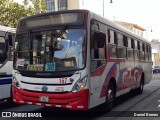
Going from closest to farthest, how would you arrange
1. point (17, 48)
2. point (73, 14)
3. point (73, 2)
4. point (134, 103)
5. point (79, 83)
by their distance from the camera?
point (79, 83) → point (73, 14) → point (17, 48) → point (134, 103) → point (73, 2)

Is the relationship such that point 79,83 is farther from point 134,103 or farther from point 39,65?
point 134,103

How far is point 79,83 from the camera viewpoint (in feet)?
25.9

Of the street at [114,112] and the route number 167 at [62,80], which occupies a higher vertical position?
the route number 167 at [62,80]

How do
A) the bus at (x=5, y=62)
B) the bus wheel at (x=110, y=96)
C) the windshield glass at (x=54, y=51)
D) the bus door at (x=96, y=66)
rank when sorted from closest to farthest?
the windshield glass at (x=54, y=51), the bus door at (x=96, y=66), the bus wheel at (x=110, y=96), the bus at (x=5, y=62)

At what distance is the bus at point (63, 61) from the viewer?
313 inches

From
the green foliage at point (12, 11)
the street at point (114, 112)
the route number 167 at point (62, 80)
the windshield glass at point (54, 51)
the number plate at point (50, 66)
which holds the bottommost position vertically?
the street at point (114, 112)

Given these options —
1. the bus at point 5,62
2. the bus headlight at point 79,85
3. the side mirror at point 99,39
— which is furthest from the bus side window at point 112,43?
the bus at point 5,62

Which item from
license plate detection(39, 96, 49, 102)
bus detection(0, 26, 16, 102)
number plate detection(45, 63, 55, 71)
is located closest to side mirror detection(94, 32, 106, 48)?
number plate detection(45, 63, 55, 71)

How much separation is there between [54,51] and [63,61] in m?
0.40

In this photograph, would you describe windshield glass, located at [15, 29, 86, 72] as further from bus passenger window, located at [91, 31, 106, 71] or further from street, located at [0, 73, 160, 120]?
street, located at [0, 73, 160, 120]

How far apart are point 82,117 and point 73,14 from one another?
3.10 m

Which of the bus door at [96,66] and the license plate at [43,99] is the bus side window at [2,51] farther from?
the bus door at [96,66]

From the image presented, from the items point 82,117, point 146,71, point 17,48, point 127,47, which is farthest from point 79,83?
point 146,71

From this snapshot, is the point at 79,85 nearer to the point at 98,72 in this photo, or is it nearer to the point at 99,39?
the point at 98,72
